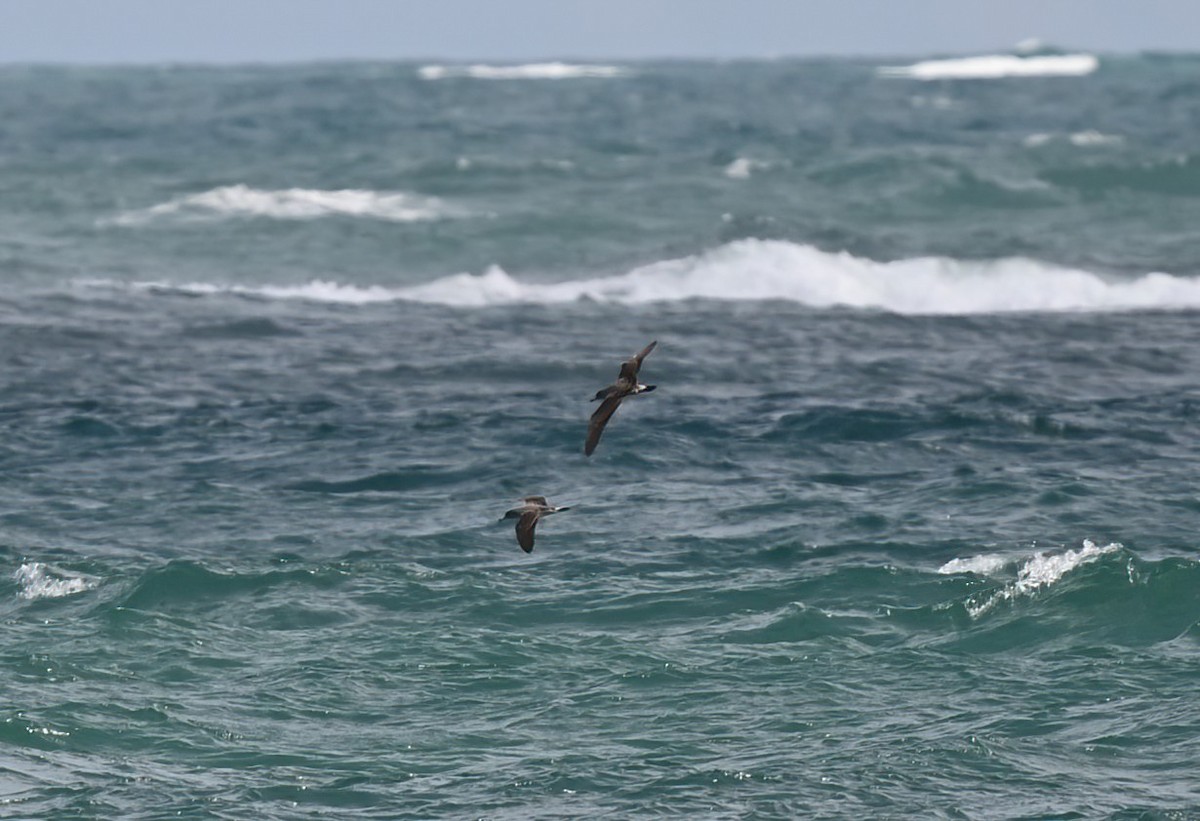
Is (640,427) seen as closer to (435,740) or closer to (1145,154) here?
(435,740)

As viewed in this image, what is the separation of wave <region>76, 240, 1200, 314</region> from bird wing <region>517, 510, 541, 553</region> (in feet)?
78.1

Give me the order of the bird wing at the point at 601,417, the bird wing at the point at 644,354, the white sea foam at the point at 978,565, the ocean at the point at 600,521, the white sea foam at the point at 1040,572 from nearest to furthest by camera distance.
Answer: the bird wing at the point at 644,354
the bird wing at the point at 601,417
the ocean at the point at 600,521
the white sea foam at the point at 1040,572
the white sea foam at the point at 978,565

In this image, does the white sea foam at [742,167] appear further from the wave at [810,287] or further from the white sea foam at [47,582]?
the white sea foam at [47,582]

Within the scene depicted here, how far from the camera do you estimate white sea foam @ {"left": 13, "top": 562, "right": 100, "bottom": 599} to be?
21.5 m

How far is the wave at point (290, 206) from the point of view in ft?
181

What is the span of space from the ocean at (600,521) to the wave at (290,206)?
1.75 metres

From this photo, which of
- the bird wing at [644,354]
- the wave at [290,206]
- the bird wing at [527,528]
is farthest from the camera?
the wave at [290,206]

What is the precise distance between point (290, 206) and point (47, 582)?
120 feet

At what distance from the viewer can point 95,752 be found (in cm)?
1766

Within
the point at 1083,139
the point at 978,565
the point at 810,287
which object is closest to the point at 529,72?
the point at 1083,139

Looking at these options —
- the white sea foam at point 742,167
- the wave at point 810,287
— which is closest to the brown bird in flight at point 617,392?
the wave at point 810,287

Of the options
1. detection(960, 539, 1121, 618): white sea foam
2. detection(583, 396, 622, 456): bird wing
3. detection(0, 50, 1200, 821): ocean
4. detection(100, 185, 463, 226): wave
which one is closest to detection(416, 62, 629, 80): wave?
detection(100, 185, 463, 226): wave

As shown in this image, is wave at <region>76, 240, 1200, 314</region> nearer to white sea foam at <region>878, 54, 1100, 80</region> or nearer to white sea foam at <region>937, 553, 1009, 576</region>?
white sea foam at <region>937, 553, 1009, 576</region>

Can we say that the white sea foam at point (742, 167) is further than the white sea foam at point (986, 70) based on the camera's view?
No
